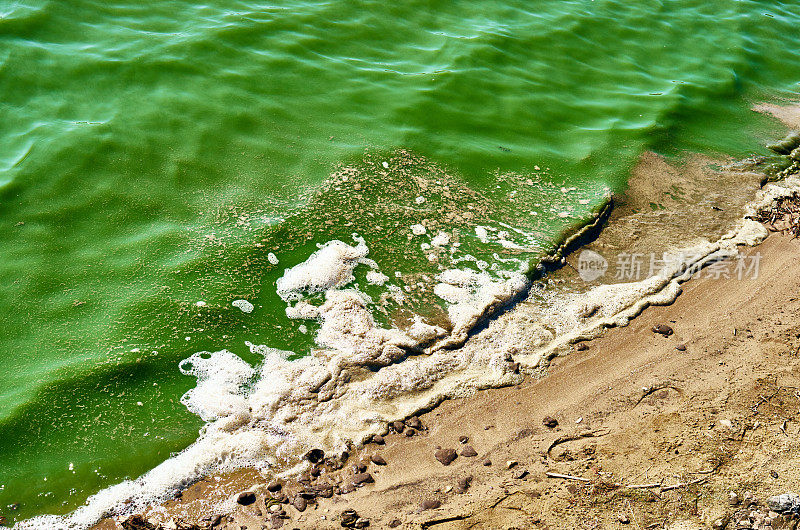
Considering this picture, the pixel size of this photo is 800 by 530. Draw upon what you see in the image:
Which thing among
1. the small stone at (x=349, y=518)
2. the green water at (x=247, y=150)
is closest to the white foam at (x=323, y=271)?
the green water at (x=247, y=150)

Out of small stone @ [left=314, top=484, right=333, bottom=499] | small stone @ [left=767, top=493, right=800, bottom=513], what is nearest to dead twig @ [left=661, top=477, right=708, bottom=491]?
small stone @ [left=767, top=493, right=800, bottom=513]

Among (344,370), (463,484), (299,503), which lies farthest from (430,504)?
(344,370)

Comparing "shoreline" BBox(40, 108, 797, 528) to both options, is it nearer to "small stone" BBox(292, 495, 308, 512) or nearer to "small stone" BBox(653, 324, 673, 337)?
"small stone" BBox(292, 495, 308, 512)

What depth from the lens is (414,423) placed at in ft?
10.9

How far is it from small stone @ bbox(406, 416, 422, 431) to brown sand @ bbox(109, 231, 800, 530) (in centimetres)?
6

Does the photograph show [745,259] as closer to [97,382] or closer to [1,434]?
[97,382]

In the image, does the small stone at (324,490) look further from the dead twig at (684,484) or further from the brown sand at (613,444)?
the dead twig at (684,484)

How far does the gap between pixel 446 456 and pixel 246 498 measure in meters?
1.11

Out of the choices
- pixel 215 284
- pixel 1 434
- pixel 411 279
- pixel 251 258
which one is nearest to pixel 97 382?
pixel 1 434

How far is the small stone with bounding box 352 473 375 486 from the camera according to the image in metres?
3.02

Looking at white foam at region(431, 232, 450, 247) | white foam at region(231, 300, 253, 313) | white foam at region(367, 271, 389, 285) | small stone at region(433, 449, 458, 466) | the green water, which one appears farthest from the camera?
white foam at region(431, 232, 450, 247)

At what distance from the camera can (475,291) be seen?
422cm

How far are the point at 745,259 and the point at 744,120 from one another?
2923 millimetres

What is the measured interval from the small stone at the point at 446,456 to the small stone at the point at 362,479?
40 cm
